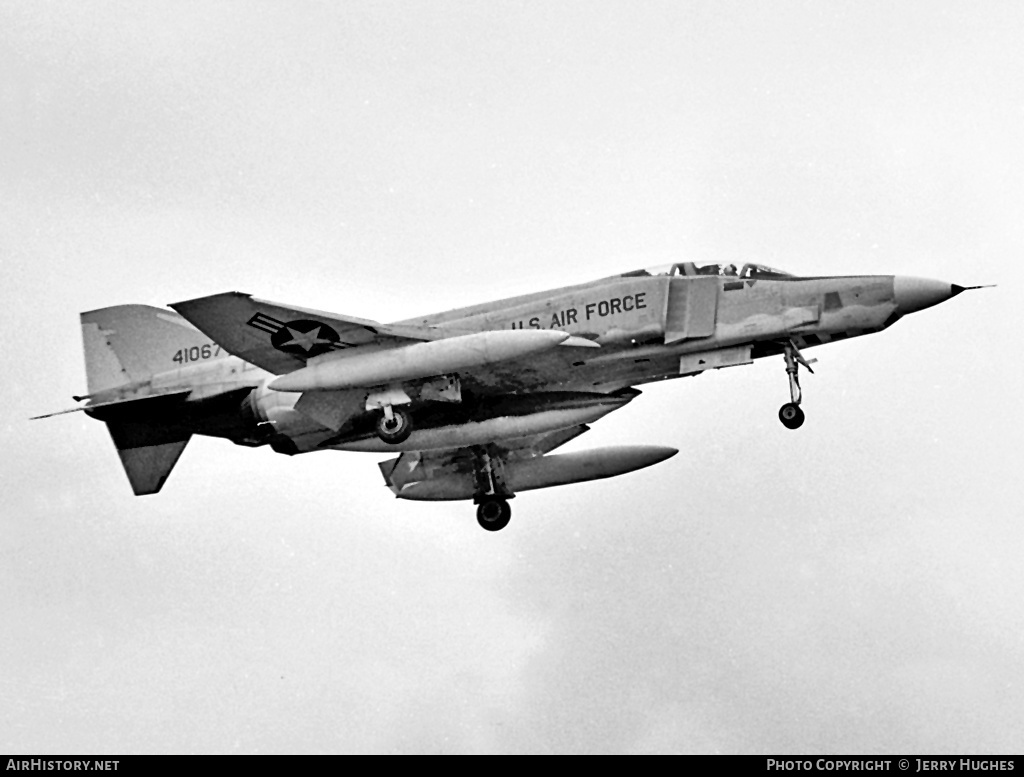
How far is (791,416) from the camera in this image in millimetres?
24547

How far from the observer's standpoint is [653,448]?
28.8 metres

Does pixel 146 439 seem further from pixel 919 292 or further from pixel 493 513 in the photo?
pixel 919 292

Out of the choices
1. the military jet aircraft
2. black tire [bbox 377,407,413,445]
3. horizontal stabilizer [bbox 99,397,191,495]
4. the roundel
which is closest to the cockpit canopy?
the military jet aircraft

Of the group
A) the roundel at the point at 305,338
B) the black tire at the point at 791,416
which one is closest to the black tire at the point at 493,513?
the roundel at the point at 305,338

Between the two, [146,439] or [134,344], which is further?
[134,344]

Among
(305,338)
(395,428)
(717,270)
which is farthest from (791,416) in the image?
(305,338)

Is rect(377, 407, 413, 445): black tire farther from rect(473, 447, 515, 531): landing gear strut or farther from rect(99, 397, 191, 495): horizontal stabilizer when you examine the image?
rect(99, 397, 191, 495): horizontal stabilizer

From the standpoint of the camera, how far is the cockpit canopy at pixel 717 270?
82.8 feet

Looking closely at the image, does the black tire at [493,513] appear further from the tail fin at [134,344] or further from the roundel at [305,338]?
the tail fin at [134,344]

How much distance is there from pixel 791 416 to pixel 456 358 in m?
5.72
